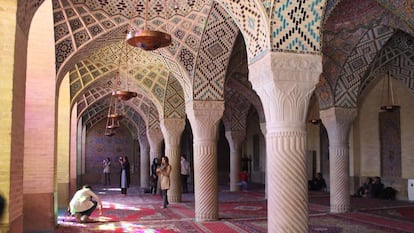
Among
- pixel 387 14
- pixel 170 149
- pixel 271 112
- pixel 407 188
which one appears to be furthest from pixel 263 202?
pixel 271 112

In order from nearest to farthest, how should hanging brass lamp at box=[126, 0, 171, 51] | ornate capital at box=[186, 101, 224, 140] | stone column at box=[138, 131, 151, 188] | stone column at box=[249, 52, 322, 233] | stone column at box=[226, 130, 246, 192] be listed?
hanging brass lamp at box=[126, 0, 171, 51] < stone column at box=[249, 52, 322, 233] < ornate capital at box=[186, 101, 224, 140] < stone column at box=[226, 130, 246, 192] < stone column at box=[138, 131, 151, 188]

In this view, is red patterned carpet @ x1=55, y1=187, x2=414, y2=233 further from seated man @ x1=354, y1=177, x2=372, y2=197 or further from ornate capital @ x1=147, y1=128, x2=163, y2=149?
ornate capital @ x1=147, y1=128, x2=163, y2=149

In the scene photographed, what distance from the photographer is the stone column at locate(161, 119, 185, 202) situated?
502 inches

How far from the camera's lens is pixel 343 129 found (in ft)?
33.4

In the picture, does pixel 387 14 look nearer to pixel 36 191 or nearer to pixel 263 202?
pixel 263 202

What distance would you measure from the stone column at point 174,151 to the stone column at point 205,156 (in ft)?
12.5

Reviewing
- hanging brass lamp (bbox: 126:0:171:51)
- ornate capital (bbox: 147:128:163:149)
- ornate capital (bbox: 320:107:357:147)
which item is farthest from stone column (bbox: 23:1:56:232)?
ornate capital (bbox: 147:128:163:149)

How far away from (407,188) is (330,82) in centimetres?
505

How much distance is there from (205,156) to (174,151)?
13.6 feet

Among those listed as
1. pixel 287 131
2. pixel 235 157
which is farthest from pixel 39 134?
pixel 235 157

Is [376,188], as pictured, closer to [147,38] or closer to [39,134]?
[39,134]

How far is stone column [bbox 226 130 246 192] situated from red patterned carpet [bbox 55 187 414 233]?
4.75 metres

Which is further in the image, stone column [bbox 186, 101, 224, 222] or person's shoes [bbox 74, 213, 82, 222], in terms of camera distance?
person's shoes [bbox 74, 213, 82, 222]

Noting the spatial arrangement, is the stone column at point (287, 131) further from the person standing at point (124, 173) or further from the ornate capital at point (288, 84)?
the person standing at point (124, 173)
